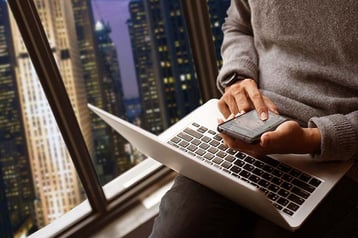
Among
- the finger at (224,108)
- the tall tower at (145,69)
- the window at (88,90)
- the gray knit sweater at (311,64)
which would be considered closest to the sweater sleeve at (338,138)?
the gray knit sweater at (311,64)

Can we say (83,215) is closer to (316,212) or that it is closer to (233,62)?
(233,62)

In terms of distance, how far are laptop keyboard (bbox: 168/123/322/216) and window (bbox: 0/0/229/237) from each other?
2.06 ft

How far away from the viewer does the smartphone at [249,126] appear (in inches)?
36.4

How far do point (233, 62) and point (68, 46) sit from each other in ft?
2.34

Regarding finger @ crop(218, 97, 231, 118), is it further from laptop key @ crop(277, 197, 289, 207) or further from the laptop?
laptop key @ crop(277, 197, 289, 207)

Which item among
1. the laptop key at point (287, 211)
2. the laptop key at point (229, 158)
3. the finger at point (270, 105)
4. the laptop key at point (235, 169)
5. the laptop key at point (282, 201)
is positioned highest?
the finger at point (270, 105)

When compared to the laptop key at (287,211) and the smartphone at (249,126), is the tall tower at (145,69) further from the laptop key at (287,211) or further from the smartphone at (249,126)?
the laptop key at (287,211)

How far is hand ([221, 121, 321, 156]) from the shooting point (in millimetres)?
909

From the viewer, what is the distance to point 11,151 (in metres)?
1.60

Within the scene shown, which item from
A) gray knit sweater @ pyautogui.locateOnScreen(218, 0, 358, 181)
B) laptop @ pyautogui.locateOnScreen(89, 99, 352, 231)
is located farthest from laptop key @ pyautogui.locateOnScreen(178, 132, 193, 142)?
gray knit sweater @ pyautogui.locateOnScreen(218, 0, 358, 181)

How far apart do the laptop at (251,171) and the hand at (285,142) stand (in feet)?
0.14

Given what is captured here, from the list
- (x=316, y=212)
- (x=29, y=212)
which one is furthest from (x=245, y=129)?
(x=29, y=212)

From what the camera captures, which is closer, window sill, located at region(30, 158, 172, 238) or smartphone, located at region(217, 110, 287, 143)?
smartphone, located at region(217, 110, 287, 143)

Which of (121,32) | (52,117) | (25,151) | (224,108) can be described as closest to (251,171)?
(224,108)
